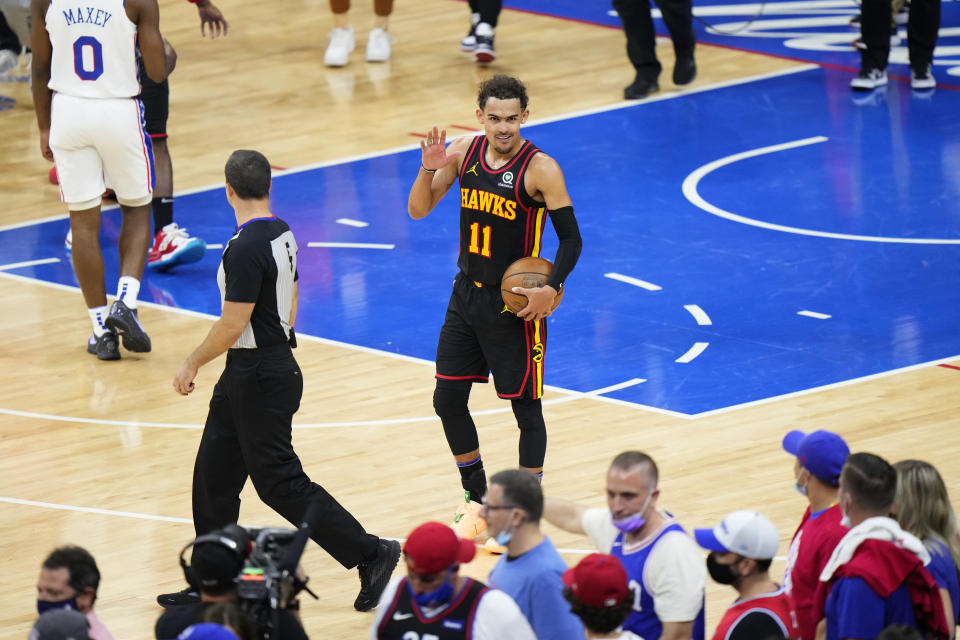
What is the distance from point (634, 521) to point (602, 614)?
75 cm

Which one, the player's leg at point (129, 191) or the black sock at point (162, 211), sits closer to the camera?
the player's leg at point (129, 191)

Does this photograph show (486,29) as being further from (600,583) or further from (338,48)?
(600,583)

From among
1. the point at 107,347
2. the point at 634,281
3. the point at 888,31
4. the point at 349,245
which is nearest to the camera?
the point at 107,347

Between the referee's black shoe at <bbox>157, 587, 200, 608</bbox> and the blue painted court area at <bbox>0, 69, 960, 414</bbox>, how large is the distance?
341cm

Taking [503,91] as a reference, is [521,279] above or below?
below

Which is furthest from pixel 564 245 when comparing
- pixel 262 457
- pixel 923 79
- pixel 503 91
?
pixel 923 79

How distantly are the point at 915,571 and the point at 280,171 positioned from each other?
1017cm

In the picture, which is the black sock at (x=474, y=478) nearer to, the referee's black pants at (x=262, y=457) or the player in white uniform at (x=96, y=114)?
the referee's black pants at (x=262, y=457)

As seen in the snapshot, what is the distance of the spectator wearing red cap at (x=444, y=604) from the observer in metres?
4.89

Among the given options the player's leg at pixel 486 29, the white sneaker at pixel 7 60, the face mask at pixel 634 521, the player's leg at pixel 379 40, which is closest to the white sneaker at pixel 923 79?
the player's leg at pixel 486 29

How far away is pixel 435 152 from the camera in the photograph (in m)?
8.02

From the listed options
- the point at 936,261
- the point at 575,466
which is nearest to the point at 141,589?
the point at 575,466

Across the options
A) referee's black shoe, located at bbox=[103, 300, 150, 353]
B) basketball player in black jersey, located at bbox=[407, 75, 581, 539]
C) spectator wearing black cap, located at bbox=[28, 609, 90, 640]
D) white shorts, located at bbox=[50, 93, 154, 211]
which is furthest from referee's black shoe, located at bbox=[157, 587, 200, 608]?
white shorts, located at bbox=[50, 93, 154, 211]

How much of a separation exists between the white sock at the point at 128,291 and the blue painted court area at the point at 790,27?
8573 mm
